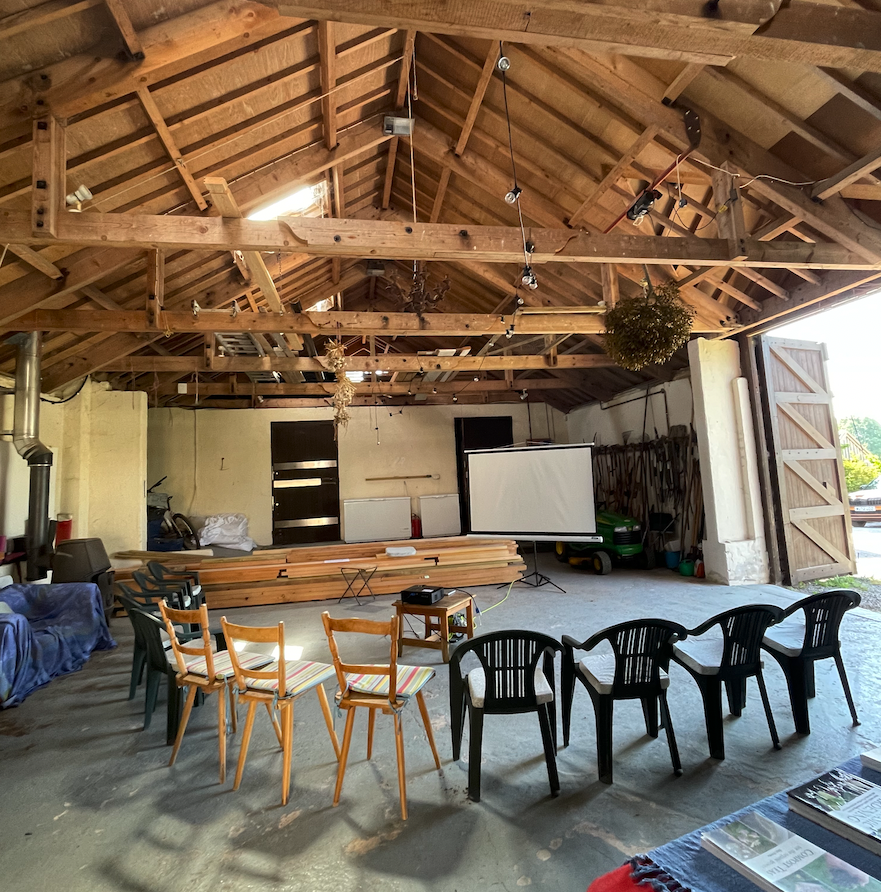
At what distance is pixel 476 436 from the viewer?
1175 cm

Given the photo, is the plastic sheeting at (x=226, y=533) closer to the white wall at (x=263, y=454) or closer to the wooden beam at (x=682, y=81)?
the white wall at (x=263, y=454)

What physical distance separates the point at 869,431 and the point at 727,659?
3159cm

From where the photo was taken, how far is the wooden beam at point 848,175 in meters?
3.65

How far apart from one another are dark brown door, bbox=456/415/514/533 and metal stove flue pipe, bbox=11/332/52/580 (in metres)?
7.54

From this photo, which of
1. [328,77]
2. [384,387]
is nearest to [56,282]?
[328,77]

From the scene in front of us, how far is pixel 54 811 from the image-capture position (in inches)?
101

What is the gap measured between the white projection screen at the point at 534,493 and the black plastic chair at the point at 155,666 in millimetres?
4531

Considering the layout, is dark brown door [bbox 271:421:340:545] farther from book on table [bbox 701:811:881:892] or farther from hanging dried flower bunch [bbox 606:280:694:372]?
book on table [bbox 701:811:881:892]

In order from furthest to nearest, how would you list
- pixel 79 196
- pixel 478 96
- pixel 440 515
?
pixel 440 515
pixel 478 96
pixel 79 196

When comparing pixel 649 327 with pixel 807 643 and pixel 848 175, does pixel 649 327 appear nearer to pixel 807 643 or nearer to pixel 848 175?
pixel 848 175

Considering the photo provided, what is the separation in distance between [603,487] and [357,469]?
5273 millimetres

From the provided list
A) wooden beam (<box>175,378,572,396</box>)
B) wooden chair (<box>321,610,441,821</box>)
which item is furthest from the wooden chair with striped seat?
wooden beam (<box>175,378,572,396</box>)

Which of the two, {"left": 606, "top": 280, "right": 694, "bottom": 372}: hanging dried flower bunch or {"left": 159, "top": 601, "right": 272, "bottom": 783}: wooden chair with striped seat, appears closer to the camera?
{"left": 159, "top": 601, "right": 272, "bottom": 783}: wooden chair with striped seat

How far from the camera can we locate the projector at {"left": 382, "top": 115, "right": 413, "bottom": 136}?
504 centimetres
